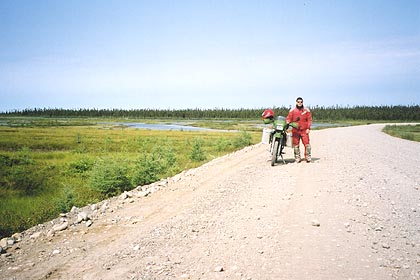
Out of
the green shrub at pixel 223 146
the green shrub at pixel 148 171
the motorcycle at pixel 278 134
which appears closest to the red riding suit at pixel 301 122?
Answer: the motorcycle at pixel 278 134

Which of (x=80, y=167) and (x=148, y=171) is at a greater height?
(x=148, y=171)

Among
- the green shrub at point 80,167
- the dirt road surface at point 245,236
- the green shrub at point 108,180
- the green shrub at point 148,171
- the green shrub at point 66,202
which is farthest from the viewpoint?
the green shrub at point 80,167

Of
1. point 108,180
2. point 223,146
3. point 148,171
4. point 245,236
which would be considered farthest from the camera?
point 223,146

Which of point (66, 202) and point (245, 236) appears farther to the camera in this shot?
point (66, 202)

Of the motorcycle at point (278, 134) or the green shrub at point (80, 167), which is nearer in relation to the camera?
the motorcycle at point (278, 134)

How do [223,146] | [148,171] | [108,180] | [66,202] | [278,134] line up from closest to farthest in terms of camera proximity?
1. [66,202]
2. [278,134]
3. [108,180]
4. [148,171]
5. [223,146]

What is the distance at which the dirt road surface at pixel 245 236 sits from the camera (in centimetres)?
420

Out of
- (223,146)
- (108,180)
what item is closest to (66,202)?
(108,180)

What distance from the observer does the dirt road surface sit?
4195 mm

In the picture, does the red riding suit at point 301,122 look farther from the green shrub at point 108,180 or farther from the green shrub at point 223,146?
the green shrub at point 223,146

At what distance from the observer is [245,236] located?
17.3 feet

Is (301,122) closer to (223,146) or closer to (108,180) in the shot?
(108,180)

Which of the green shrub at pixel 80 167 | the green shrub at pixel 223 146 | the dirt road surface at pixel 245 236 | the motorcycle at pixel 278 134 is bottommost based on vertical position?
the green shrub at pixel 80 167

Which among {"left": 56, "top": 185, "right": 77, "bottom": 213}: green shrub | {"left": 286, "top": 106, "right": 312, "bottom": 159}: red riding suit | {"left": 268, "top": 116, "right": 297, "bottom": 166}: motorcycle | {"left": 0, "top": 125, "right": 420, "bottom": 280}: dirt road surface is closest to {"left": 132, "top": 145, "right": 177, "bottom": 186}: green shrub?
{"left": 56, "top": 185, "right": 77, "bottom": 213}: green shrub
